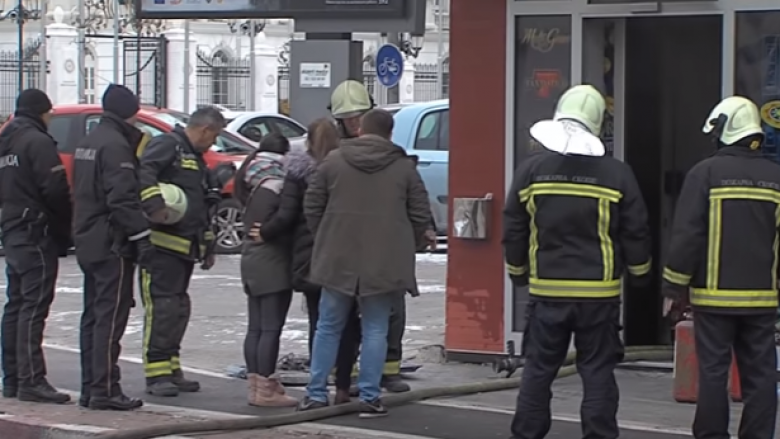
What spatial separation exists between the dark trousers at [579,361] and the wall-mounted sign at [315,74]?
341 cm

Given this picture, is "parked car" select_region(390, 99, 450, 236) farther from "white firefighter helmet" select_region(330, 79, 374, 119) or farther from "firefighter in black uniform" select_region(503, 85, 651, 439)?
"firefighter in black uniform" select_region(503, 85, 651, 439)

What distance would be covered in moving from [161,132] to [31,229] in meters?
8.59

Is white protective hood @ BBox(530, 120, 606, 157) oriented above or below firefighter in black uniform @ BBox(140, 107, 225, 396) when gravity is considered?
above

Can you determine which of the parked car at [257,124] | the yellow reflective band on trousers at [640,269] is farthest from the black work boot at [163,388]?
the parked car at [257,124]

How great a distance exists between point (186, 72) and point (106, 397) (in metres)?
39.7

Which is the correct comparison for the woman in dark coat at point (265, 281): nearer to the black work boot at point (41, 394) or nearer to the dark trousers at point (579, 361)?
the black work boot at point (41, 394)

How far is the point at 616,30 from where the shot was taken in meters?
10.2

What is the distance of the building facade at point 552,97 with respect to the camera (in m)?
10.1

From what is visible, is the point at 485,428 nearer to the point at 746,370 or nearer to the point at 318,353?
the point at 318,353

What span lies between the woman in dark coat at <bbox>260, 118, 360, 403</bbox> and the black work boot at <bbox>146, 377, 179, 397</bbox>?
3.63ft

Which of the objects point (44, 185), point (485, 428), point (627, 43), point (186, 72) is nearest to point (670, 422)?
point (485, 428)

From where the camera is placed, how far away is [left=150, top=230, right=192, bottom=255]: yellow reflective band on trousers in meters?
9.16

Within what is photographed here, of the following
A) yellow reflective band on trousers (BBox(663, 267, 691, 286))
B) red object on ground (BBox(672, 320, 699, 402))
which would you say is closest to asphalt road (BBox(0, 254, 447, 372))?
red object on ground (BBox(672, 320, 699, 402))

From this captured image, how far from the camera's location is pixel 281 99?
48.5m
